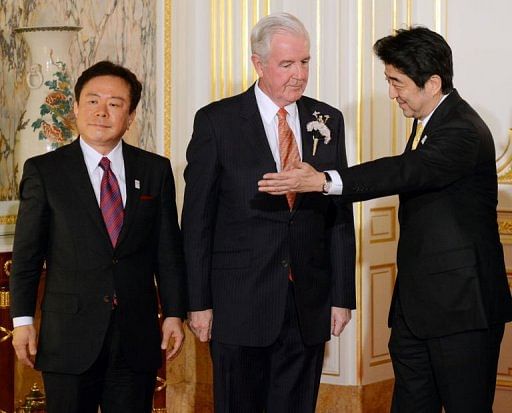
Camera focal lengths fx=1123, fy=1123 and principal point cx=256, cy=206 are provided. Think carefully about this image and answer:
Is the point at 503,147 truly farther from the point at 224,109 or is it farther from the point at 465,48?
the point at 224,109

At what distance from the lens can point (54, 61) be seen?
5340 millimetres

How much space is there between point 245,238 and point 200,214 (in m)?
0.18

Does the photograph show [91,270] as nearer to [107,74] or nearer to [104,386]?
[104,386]

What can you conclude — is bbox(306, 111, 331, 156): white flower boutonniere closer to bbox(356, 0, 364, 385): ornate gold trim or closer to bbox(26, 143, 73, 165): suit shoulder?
bbox(26, 143, 73, 165): suit shoulder

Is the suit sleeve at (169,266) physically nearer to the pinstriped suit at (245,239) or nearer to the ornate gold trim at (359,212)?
the pinstriped suit at (245,239)

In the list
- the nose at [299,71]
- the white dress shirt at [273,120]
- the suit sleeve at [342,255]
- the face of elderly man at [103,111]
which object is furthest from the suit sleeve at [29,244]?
the suit sleeve at [342,255]

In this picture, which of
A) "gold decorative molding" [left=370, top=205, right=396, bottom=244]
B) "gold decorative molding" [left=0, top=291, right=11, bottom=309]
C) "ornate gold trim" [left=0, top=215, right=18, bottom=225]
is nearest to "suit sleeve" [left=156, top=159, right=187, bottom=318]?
"gold decorative molding" [left=0, top=291, right=11, bottom=309]

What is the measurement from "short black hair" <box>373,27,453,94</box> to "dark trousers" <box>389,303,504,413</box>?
0.81 metres

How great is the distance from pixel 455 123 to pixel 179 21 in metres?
2.57

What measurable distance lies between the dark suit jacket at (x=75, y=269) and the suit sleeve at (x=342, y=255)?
72 centimetres

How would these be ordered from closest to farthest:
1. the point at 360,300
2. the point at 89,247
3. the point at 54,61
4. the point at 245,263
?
the point at 89,247 → the point at 245,263 → the point at 54,61 → the point at 360,300

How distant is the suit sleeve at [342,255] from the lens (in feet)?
13.3

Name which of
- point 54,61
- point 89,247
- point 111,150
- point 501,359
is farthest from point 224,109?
point 501,359

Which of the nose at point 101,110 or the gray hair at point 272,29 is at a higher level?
the gray hair at point 272,29
